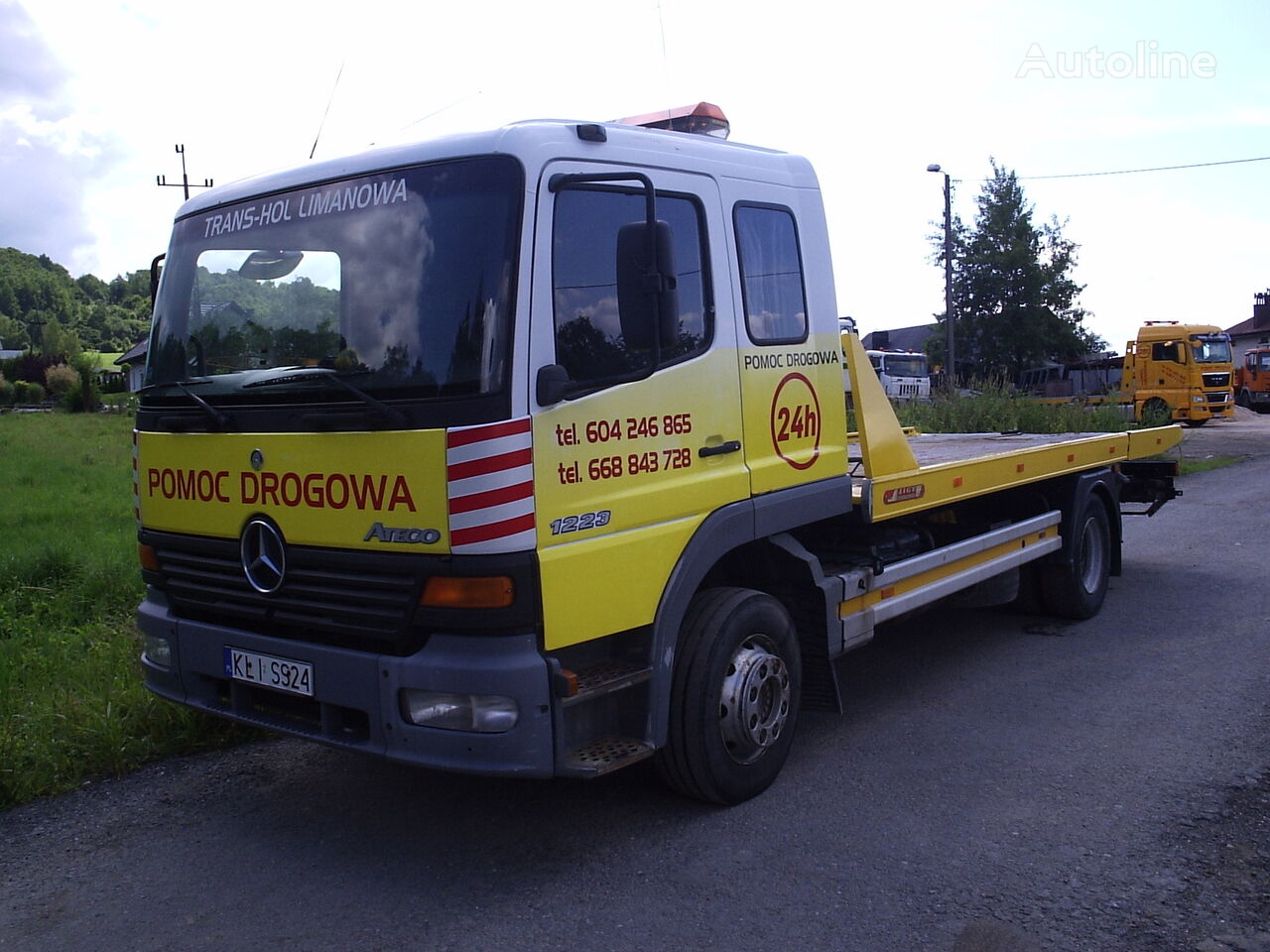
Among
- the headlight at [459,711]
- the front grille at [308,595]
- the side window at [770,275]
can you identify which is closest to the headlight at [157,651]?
the front grille at [308,595]

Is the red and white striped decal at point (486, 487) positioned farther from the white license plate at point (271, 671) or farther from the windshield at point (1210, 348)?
the windshield at point (1210, 348)

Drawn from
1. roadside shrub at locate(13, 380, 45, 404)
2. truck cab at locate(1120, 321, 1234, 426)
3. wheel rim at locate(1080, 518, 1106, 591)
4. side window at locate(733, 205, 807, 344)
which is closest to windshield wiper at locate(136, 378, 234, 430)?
side window at locate(733, 205, 807, 344)

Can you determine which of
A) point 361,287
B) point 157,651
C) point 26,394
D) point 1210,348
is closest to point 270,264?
point 361,287

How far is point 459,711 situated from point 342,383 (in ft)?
3.86

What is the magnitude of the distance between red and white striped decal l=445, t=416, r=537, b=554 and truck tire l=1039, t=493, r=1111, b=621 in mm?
5184

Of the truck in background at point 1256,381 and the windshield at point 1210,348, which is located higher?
the windshield at point 1210,348

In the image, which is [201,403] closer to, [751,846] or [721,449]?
[721,449]

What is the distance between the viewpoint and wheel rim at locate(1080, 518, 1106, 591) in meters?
7.73

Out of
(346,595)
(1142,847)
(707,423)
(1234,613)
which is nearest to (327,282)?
(346,595)

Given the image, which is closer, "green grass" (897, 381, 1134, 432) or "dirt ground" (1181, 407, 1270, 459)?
"green grass" (897, 381, 1134, 432)

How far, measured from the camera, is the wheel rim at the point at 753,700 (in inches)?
172

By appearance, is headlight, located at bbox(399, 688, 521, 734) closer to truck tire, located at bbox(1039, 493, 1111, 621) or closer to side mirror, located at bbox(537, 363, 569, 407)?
side mirror, located at bbox(537, 363, 569, 407)

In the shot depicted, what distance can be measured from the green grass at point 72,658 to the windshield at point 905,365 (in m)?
21.1

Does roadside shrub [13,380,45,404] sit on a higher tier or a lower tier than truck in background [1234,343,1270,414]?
higher
